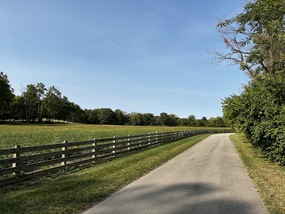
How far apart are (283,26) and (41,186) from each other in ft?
35.7

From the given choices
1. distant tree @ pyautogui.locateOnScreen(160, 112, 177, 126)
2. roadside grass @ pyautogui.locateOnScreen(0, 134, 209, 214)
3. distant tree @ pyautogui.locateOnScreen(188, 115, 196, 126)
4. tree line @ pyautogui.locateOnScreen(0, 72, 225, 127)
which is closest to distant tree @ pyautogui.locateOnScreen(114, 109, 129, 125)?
tree line @ pyautogui.locateOnScreen(0, 72, 225, 127)

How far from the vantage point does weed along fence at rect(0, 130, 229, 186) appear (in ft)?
24.5

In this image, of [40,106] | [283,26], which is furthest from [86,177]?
[40,106]

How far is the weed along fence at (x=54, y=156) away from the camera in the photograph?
7453mm

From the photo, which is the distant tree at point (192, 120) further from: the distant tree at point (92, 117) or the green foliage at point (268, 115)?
the green foliage at point (268, 115)

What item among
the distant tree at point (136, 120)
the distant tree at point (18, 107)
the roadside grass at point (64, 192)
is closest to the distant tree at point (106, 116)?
the distant tree at point (136, 120)

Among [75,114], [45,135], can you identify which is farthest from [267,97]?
[75,114]

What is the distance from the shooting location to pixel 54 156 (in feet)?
35.4

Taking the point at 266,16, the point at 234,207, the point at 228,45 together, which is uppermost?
the point at 228,45

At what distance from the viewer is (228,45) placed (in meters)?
21.2

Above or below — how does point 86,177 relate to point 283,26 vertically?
below

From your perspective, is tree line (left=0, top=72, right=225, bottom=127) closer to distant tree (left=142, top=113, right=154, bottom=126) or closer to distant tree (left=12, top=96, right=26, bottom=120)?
distant tree (left=12, top=96, right=26, bottom=120)

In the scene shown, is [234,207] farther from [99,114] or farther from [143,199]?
[99,114]

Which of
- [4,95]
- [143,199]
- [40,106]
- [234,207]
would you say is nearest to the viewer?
[234,207]
